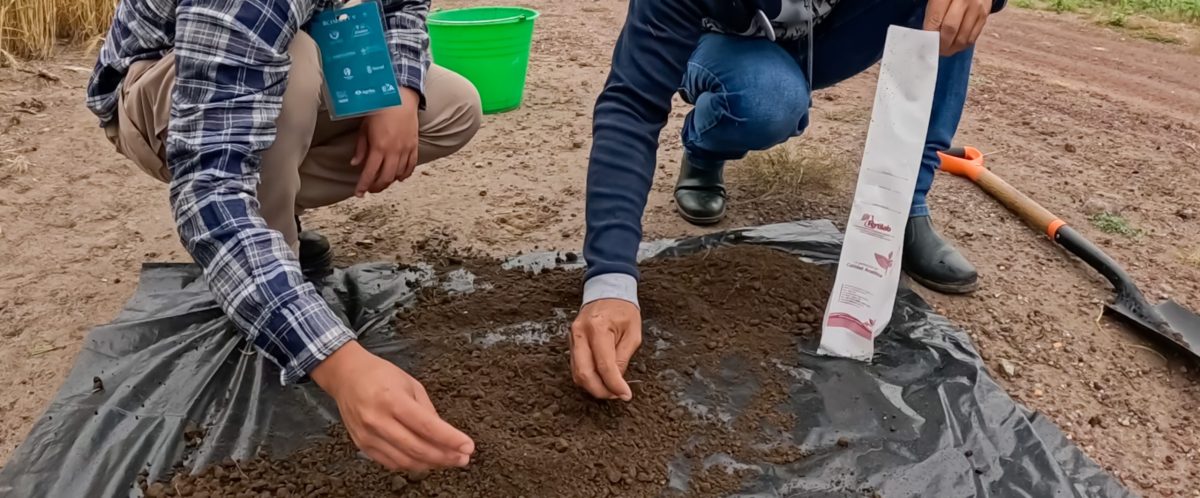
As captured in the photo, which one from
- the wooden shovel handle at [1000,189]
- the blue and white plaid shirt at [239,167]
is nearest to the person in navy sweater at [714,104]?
the wooden shovel handle at [1000,189]

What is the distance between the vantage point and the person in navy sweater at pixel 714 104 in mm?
1349

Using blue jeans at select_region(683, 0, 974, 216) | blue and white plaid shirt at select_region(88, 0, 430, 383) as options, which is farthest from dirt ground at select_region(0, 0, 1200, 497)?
blue and white plaid shirt at select_region(88, 0, 430, 383)

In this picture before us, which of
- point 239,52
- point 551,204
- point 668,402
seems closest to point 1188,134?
point 551,204

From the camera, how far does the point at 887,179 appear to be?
1379 millimetres

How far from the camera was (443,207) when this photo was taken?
7.56ft

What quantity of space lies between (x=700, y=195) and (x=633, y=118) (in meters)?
0.79

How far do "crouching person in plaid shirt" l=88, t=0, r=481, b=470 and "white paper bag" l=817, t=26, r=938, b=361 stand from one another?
0.82 metres

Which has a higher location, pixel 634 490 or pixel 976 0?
pixel 976 0

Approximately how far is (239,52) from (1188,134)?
324cm

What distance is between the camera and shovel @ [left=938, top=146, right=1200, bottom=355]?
1.75 metres

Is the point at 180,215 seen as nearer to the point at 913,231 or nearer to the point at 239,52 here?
the point at 239,52

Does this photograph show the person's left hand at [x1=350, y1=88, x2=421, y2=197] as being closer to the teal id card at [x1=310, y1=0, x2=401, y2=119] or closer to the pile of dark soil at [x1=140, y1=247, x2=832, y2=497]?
the teal id card at [x1=310, y1=0, x2=401, y2=119]

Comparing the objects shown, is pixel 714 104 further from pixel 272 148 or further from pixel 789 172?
pixel 272 148

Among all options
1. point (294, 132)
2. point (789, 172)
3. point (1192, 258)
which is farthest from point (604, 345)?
point (1192, 258)
